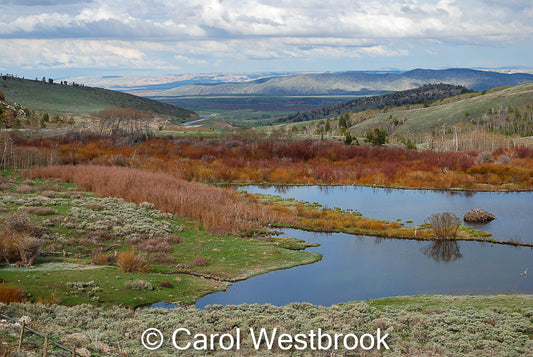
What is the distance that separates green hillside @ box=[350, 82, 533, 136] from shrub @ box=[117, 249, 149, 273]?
87581 millimetres

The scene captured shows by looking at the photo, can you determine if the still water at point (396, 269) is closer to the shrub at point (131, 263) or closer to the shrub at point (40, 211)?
the shrub at point (131, 263)

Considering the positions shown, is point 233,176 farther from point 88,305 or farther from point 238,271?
point 88,305

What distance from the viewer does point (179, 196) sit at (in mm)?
30016

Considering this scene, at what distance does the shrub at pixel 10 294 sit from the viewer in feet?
46.6

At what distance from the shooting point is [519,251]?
24.5 metres

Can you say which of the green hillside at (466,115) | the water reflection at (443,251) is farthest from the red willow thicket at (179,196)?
the green hillside at (466,115)

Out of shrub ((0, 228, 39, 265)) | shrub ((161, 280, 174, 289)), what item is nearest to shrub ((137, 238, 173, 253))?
shrub ((161, 280, 174, 289))

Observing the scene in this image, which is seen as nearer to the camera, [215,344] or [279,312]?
[215,344]

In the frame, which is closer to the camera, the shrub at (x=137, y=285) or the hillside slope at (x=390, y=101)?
the shrub at (x=137, y=285)

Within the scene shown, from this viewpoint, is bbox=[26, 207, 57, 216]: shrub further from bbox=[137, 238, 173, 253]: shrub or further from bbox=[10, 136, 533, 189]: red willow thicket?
bbox=[10, 136, 533, 189]: red willow thicket

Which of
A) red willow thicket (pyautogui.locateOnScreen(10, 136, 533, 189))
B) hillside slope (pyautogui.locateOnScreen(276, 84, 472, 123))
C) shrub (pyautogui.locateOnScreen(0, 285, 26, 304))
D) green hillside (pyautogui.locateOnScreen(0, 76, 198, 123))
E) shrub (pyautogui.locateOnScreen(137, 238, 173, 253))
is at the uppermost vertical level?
hillside slope (pyautogui.locateOnScreen(276, 84, 472, 123))

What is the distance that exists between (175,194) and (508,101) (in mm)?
97184

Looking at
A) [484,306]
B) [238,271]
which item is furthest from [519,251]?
[238,271]

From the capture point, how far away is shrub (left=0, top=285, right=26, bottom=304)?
14195 millimetres
